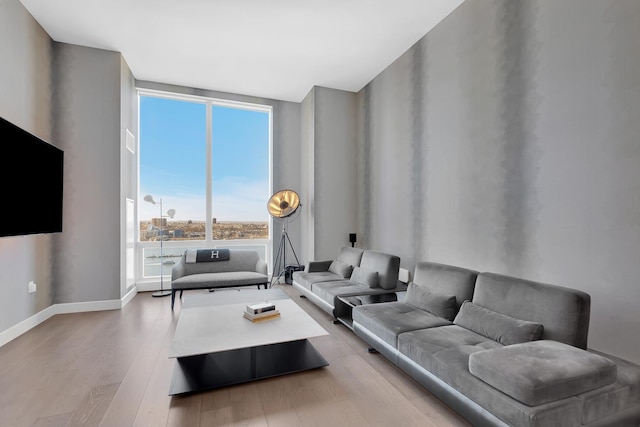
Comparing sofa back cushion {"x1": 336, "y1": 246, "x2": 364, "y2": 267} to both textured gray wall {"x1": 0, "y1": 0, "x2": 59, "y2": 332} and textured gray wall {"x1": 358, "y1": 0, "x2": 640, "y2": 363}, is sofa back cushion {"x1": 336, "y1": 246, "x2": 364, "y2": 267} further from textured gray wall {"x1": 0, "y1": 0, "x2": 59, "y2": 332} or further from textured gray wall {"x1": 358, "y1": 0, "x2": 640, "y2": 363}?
textured gray wall {"x1": 0, "y1": 0, "x2": 59, "y2": 332}

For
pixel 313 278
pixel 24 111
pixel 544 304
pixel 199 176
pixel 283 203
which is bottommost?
pixel 313 278

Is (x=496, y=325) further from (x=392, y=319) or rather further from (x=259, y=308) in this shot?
(x=259, y=308)

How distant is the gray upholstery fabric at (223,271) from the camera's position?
13.6ft

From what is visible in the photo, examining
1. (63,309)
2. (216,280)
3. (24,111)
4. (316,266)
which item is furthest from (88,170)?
(316,266)

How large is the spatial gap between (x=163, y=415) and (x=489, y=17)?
4.30 metres

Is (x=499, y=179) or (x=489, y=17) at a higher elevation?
(x=489, y=17)

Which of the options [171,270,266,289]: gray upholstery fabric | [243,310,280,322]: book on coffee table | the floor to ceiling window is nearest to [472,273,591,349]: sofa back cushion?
[243,310,280,322]: book on coffee table

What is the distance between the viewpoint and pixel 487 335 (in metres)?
2.22

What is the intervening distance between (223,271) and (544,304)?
4038 mm

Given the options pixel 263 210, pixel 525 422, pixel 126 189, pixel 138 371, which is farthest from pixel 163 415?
pixel 263 210

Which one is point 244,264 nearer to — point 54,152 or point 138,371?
point 138,371

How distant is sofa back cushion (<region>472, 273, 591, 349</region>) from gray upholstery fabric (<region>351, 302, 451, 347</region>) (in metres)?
0.44

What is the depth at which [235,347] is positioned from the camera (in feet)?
6.91

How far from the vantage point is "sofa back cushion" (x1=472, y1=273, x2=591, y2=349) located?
6.28 feet
